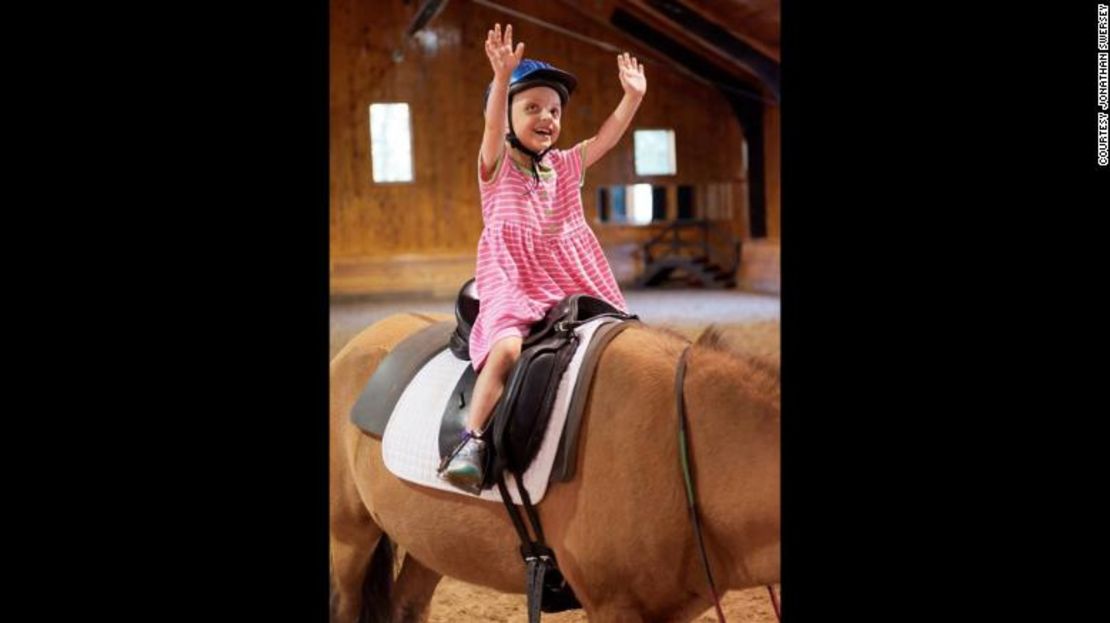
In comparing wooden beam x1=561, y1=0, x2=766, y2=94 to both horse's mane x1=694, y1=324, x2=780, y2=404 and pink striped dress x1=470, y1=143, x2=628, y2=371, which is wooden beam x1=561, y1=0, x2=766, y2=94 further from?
horse's mane x1=694, y1=324, x2=780, y2=404

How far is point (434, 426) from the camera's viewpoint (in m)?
2.04

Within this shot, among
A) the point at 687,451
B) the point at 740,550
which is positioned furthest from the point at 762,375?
Result: the point at 740,550

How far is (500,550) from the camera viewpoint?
1974 mm

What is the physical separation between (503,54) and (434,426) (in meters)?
0.70

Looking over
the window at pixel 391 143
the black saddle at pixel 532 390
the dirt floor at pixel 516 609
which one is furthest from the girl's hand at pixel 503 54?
the dirt floor at pixel 516 609

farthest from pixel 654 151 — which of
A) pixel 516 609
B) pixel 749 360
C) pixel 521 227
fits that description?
pixel 516 609

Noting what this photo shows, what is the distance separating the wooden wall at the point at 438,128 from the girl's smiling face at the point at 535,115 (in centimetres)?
6

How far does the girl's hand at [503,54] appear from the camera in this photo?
1.87m

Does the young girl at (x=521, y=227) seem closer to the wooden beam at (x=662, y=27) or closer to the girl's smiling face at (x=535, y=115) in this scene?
the girl's smiling face at (x=535, y=115)

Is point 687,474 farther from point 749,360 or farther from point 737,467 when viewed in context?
point 749,360

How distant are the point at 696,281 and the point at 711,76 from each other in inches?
17.7

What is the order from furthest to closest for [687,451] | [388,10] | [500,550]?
[388,10] → [500,550] → [687,451]

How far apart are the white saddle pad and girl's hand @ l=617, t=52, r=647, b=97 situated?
1.44ft

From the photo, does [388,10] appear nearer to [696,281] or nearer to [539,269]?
[539,269]
